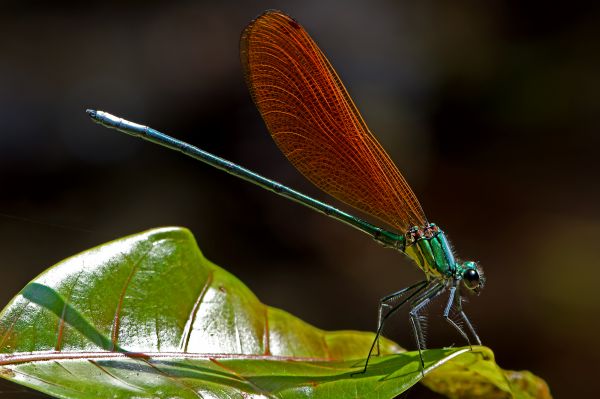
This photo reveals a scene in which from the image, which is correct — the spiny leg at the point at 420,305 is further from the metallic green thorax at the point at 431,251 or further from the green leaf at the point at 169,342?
the green leaf at the point at 169,342

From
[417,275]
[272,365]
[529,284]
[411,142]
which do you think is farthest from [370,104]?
[272,365]

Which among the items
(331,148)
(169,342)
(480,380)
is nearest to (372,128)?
A: (331,148)

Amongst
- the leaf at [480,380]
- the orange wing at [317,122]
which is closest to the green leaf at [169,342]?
the leaf at [480,380]

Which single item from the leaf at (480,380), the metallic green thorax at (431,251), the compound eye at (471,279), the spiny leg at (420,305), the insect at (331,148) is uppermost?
the insect at (331,148)

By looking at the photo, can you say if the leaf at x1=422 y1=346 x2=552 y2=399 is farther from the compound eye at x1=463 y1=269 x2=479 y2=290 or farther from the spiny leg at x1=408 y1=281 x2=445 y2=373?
the compound eye at x1=463 y1=269 x2=479 y2=290

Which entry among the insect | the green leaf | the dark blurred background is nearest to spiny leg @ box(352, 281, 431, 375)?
the insect

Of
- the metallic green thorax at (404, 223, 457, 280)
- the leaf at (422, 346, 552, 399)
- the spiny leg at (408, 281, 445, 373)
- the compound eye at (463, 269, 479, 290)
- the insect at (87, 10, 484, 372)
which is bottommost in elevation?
the leaf at (422, 346, 552, 399)

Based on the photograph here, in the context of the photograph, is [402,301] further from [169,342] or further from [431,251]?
[169,342]
